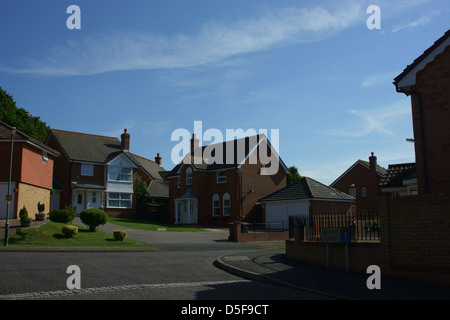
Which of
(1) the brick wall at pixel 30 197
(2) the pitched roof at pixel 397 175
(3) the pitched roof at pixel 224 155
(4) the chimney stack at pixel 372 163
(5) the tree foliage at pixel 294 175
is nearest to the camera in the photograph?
(2) the pitched roof at pixel 397 175

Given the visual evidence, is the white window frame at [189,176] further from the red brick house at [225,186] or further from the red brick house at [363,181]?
the red brick house at [363,181]

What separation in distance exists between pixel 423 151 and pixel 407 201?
7.39 ft

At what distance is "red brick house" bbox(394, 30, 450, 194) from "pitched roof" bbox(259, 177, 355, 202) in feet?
76.6

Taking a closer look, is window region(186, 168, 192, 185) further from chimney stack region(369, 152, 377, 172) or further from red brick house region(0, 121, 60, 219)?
chimney stack region(369, 152, 377, 172)

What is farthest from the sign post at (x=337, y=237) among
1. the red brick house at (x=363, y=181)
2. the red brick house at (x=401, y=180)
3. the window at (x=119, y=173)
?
the red brick house at (x=363, y=181)

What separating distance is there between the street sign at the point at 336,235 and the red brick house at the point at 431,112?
2574mm

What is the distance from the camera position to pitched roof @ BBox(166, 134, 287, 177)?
1683 inches

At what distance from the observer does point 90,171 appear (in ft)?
146

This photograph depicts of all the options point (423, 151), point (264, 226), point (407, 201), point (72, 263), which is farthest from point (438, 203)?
point (264, 226)

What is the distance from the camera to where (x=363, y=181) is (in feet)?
167

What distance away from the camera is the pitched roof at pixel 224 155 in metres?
42.8

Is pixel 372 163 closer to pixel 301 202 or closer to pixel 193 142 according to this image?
pixel 301 202

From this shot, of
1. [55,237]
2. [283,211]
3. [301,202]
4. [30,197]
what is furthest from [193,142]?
[55,237]

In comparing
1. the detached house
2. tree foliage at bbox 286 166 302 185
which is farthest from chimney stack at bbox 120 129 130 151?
tree foliage at bbox 286 166 302 185
